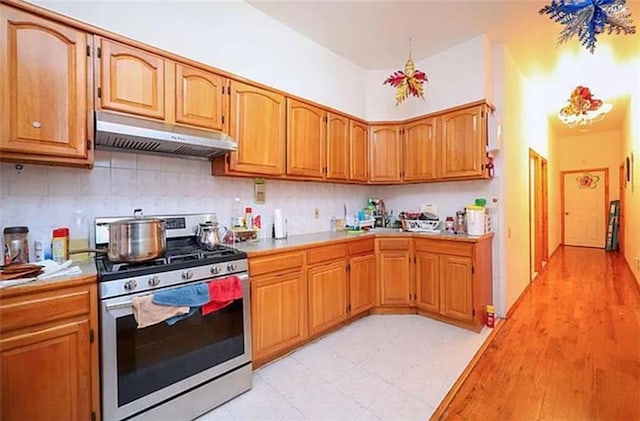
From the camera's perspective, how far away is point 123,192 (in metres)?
2.13

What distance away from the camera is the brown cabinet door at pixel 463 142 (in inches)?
121

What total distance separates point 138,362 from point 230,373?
57 centimetres

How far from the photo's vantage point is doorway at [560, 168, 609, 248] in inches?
297

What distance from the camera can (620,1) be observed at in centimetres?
169

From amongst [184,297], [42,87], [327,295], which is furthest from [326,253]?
[42,87]

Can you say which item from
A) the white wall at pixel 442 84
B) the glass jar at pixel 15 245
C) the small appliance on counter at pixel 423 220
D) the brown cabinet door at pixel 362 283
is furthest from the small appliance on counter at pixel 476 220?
the glass jar at pixel 15 245

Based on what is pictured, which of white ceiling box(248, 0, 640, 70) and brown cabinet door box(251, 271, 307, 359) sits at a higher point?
white ceiling box(248, 0, 640, 70)

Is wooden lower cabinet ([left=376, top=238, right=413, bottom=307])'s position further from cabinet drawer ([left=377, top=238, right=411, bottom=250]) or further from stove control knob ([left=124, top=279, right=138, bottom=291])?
stove control knob ([left=124, top=279, right=138, bottom=291])

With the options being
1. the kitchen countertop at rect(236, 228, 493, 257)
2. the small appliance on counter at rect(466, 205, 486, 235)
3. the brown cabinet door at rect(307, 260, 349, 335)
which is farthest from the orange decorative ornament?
the brown cabinet door at rect(307, 260, 349, 335)

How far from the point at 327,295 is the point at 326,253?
15.1 inches

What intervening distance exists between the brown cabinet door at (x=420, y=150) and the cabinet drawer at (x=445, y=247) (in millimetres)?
759

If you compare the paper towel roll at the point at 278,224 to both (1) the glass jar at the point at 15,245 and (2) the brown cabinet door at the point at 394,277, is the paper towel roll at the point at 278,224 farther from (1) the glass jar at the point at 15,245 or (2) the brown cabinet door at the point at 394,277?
(1) the glass jar at the point at 15,245

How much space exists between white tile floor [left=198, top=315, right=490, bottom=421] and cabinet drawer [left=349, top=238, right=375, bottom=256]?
749 millimetres

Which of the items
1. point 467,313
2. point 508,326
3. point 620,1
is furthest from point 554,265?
point 620,1
